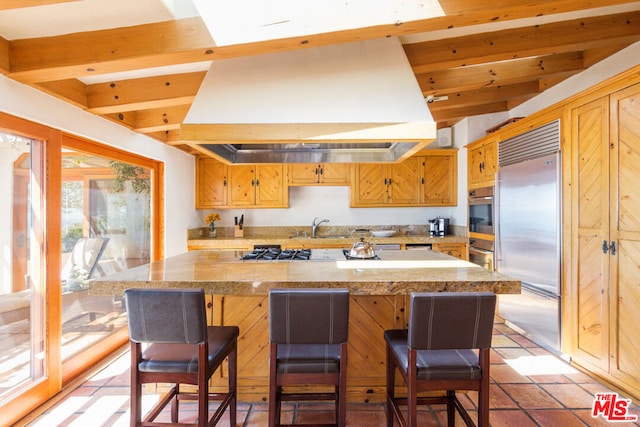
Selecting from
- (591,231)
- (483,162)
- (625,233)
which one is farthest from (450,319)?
(483,162)

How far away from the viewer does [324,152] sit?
110 inches

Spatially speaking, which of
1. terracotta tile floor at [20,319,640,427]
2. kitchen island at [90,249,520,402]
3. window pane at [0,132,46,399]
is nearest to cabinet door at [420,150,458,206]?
kitchen island at [90,249,520,402]

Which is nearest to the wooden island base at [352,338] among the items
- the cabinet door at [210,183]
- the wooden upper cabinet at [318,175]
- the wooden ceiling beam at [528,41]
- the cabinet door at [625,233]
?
the cabinet door at [625,233]

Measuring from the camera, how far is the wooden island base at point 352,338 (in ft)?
6.77

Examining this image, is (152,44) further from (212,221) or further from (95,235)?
(212,221)

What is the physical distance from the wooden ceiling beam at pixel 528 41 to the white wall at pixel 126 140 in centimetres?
266

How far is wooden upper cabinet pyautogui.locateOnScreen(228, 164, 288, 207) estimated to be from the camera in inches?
176

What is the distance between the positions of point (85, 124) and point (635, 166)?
4.09 m

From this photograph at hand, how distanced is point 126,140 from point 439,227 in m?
4.06

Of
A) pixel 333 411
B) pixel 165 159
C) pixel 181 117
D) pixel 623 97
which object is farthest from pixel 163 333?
pixel 623 97

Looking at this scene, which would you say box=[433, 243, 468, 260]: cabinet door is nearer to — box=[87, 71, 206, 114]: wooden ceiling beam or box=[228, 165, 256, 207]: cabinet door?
box=[228, 165, 256, 207]: cabinet door

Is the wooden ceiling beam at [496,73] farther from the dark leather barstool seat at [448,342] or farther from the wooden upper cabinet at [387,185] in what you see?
the dark leather barstool seat at [448,342]

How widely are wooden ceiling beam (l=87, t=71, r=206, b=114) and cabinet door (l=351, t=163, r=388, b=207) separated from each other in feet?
8.39

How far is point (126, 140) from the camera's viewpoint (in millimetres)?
3020
